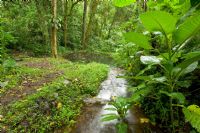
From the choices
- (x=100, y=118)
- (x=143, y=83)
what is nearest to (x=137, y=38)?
(x=143, y=83)

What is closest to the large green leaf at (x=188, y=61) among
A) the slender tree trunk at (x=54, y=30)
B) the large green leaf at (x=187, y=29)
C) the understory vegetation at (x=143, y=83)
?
the understory vegetation at (x=143, y=83)

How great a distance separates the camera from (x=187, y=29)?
A: 1943 millimetres

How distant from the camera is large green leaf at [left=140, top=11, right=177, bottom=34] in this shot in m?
1.81

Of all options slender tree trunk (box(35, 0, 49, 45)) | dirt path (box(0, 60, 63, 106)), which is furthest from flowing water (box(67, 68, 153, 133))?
slender tree trunk (box(35, 0, 49, 45))

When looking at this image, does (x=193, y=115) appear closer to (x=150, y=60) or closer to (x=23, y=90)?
(x=150, y=60)

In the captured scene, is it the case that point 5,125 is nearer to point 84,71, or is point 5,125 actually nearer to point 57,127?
point 57,127

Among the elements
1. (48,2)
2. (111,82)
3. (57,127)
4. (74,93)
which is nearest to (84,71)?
(111,82)

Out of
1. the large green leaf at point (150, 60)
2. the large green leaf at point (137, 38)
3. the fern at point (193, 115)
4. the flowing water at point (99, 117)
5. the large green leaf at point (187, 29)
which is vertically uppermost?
the large green leaf at point (187, 29)

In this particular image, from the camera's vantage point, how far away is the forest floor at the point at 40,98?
14.1 feet

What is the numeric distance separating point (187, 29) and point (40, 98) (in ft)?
11.8

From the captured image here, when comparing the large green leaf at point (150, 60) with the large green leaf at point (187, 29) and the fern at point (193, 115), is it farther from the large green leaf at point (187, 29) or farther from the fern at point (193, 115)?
the fern at point (193, 115)

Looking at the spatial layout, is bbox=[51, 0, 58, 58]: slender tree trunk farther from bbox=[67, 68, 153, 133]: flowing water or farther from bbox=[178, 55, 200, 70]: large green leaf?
bbox=[178, 55, 200, 70]: large green leaf

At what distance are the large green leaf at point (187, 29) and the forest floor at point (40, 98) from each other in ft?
9.43

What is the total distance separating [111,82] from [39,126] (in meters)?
3.60
